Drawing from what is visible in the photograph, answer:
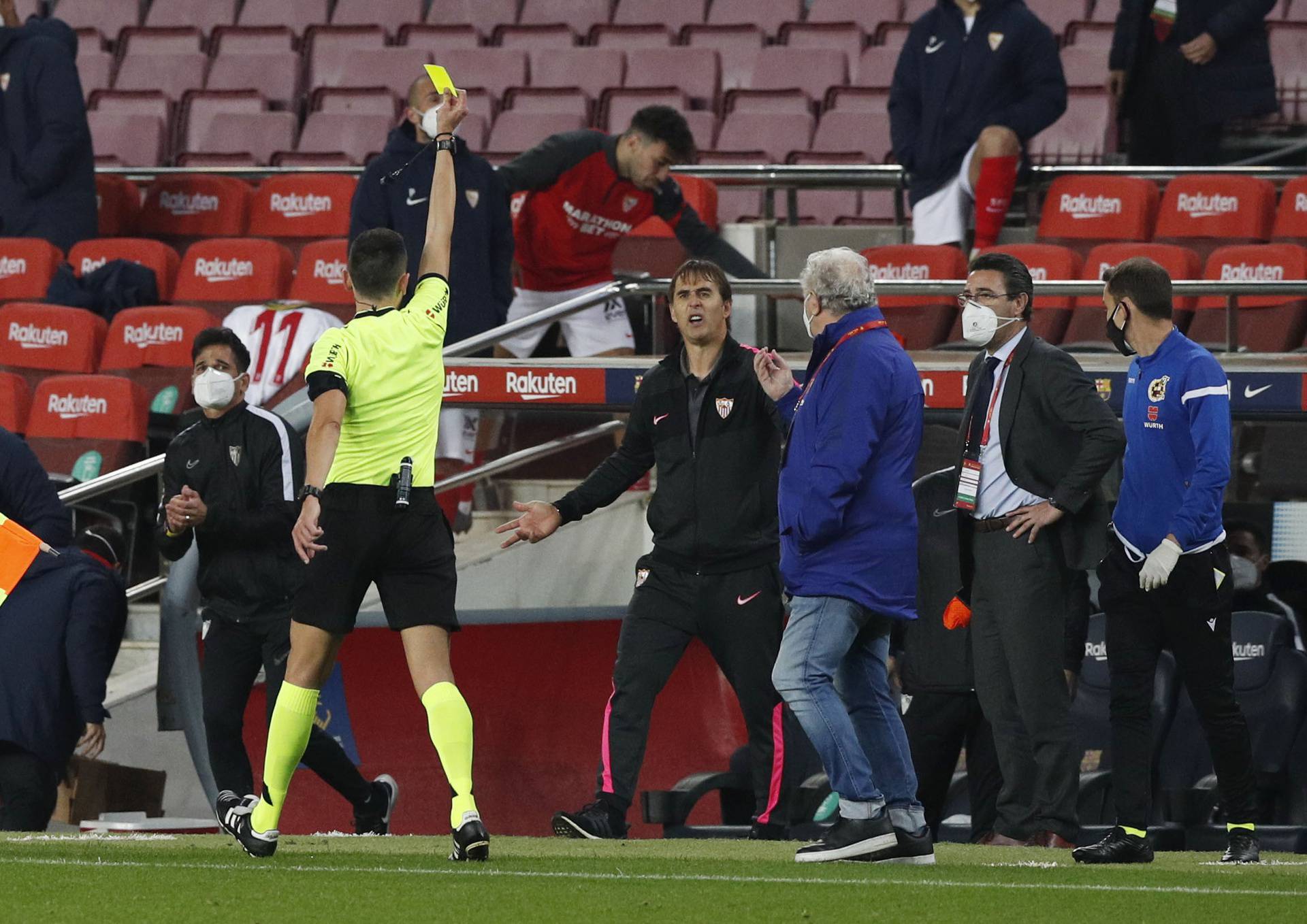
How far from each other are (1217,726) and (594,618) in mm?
3554

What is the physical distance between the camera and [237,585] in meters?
7.36

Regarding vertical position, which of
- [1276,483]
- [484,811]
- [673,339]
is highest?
[673,339]

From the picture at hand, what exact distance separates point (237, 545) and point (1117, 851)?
3.28 metres

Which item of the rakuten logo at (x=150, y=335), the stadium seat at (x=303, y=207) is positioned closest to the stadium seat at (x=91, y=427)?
the rakuten logo at (x=150, y=335)

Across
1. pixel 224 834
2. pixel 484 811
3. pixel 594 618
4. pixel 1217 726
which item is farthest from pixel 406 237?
pixel 1217 726

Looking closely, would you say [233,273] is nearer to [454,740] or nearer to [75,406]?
[75,406]

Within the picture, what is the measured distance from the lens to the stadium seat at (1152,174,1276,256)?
34.6 ft

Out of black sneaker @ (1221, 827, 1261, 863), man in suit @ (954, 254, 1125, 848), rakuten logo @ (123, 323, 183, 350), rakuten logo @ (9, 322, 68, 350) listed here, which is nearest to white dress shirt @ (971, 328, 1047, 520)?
man in suit @ (954, 254, 1125, 848)

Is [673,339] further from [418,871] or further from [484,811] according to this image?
[418,871]

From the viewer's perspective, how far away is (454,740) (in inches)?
218

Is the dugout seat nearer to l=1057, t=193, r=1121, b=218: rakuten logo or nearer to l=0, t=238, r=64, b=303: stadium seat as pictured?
l=0, t=238, r=64, b=303: stadium seat

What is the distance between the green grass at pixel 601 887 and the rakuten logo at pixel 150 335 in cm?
508

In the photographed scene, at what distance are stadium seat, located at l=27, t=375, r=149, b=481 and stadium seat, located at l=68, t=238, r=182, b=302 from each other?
5.18 ft

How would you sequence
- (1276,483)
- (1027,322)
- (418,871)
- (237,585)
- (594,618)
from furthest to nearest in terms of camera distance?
1. (594,618)
2. (1276,483)
3. (237,585)
4. (1027,322)
5. (418,871)
